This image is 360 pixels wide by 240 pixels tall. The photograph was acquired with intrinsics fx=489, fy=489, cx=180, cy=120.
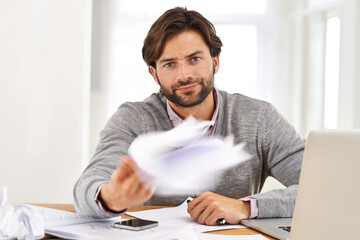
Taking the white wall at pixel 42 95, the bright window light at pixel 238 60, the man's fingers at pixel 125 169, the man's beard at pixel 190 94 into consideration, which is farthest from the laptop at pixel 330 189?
the bright window light at pixel 238 60

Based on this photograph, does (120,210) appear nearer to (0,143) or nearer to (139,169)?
(139,169)

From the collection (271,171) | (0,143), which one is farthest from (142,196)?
(0,143)

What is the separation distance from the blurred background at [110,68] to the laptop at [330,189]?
2.31 metres

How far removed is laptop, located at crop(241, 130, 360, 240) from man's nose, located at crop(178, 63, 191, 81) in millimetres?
914

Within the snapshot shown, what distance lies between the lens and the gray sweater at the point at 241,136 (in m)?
1.58

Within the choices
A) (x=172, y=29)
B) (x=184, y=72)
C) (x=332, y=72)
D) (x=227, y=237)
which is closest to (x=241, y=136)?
(x=184, y=72)

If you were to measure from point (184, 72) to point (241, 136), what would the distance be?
30cm

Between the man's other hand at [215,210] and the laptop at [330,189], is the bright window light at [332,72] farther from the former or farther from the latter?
the laptop at [330,189]

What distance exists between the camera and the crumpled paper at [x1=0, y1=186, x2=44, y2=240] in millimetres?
980

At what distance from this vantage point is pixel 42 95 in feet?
10.1

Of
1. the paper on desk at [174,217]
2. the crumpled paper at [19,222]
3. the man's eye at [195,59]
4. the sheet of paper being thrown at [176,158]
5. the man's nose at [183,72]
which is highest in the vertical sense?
the man's eye at [195,59]

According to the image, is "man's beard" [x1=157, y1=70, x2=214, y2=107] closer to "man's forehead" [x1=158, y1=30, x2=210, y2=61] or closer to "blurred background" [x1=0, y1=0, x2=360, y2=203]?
"man's forehead" [x1=158, y1=30, x2=210, y2=61]

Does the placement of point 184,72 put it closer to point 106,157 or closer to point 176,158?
point 106,157

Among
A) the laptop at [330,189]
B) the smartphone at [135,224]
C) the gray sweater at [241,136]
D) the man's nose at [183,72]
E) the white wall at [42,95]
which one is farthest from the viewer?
the white wall at [42,95]
